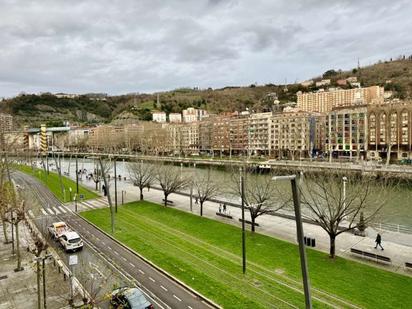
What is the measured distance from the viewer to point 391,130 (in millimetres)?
94312

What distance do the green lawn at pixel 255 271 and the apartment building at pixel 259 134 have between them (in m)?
99.0

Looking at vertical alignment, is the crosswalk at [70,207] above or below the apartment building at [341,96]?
below

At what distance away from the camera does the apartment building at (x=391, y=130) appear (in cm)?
9388

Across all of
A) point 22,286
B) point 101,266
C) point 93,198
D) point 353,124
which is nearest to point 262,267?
point 101,266

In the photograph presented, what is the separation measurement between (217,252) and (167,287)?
20.1ft

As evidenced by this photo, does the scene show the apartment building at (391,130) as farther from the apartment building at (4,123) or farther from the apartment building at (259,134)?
the apartment building at (4,123)

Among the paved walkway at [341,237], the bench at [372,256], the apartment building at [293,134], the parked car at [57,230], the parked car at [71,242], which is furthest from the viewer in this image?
the apartment building at [293,134]

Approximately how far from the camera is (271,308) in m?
15.6

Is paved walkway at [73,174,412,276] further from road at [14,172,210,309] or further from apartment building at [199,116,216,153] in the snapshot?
apartment building at [199,116,216,153]

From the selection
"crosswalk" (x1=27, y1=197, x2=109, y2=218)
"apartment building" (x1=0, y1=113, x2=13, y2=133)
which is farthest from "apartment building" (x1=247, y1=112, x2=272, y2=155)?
"crosswalk" (x1=27, y1=197, x2=109, y2=218)

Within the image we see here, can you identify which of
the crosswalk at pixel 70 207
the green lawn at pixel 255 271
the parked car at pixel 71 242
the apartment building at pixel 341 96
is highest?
the apartment building at pixel 341 96

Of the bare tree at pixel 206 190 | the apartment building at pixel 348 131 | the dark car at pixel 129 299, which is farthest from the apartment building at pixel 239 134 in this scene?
the dark car at pixel 129 299

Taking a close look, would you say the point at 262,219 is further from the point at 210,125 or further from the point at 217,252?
the point at 210,125

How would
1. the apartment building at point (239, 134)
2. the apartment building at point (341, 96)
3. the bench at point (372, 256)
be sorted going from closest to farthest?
the bench at point (372, 256) < the apartment building at point (239, 134) < the apartment building at point (341, 96)
